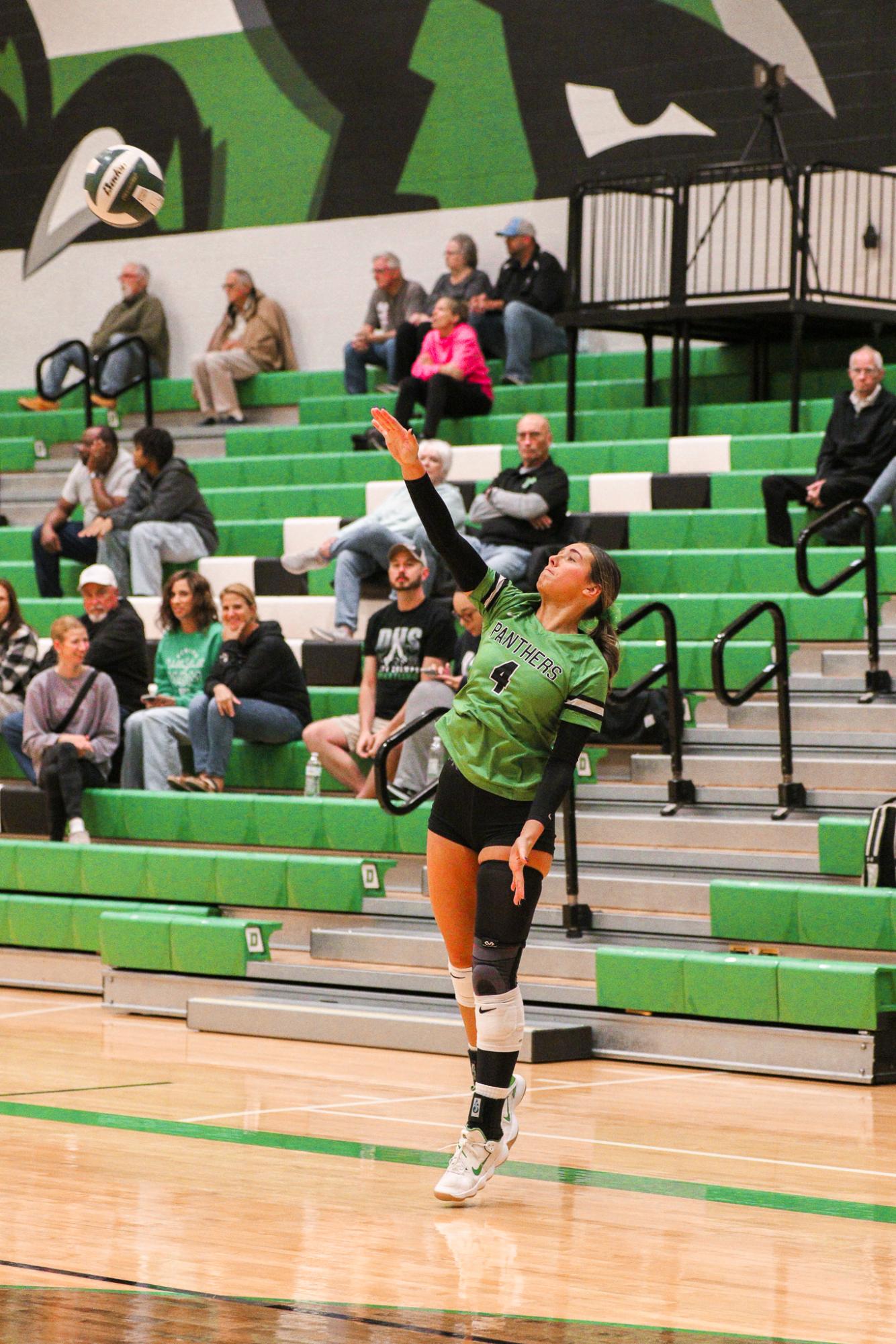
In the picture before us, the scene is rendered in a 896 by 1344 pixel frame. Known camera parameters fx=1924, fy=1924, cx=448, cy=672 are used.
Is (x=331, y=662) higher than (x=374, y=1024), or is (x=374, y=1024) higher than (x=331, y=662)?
(x=331, y=662)

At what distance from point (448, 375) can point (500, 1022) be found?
6.61m

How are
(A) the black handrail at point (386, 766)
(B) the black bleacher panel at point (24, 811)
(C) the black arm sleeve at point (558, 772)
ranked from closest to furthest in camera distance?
(C) the black arm sleeve at point (558, 772) → (A) the black handrail at point (386, 766) → (B) the black bleacher panel at point (24, 811)

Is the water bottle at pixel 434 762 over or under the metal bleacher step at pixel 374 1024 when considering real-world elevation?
over

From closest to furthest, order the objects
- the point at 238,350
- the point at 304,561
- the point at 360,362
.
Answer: the point at 304,561
the point at 360,362
the point at 238,350

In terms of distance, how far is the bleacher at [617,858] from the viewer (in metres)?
5.95

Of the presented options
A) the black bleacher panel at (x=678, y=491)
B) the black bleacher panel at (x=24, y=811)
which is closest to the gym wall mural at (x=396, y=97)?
the black bleacher panel at (x=678, y=491)

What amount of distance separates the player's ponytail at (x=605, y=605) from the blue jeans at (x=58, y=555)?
617 centimetres

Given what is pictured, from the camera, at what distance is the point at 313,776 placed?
798 centimetres

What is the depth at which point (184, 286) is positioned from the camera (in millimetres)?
13930

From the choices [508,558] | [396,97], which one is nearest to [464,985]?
[508,558]

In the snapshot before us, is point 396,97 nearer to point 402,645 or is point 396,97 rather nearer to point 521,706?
point 402,645

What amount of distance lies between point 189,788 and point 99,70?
26.5ft

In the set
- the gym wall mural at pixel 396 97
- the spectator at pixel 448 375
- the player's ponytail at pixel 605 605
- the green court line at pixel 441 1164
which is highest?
the gym wall mural at pixel 396 97

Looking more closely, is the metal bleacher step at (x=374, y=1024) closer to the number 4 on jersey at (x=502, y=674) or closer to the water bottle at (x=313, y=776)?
the water bottle at (x=313, y=776)
